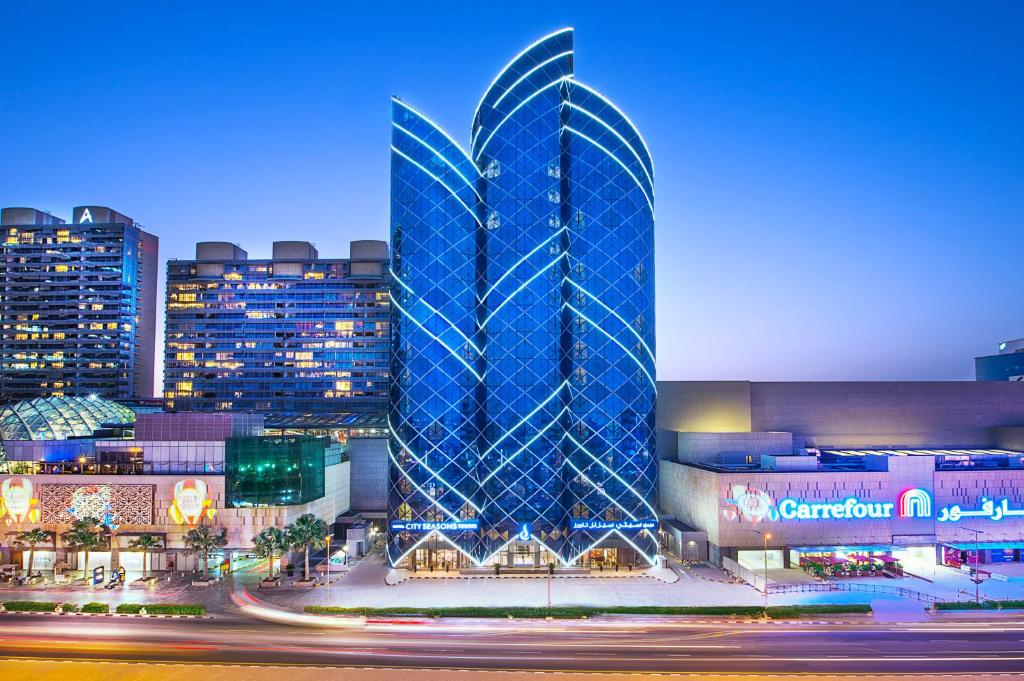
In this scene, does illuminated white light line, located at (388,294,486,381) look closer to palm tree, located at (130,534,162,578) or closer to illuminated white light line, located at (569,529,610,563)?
illuminated white light line, located at (569,529,610,563)

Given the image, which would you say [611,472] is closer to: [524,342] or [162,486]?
[524,342]

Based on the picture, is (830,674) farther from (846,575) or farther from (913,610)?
(846,575)

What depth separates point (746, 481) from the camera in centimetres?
7856

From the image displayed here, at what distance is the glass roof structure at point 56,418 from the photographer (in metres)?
96.9

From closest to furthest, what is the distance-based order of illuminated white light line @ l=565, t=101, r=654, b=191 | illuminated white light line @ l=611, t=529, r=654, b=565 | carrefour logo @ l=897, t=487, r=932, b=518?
carrefour logo @ l=897, t=487, r=932, b=518, illuminated white light line @ l=611, t=529, r=654, b=565, illuminated white light line @ l=565, t=101, r=654, b=191

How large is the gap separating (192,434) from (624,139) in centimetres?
6046

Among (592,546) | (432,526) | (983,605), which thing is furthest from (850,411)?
(432,526)

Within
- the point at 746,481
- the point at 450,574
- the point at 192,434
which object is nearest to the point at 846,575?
the point at 746,481

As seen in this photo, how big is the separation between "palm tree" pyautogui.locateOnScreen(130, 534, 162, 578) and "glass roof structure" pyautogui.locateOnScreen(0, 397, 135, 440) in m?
30.0

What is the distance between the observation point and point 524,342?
82.2m

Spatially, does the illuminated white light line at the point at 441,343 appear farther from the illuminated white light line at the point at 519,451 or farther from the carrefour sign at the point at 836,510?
the carrefour sign at the point at 836,510

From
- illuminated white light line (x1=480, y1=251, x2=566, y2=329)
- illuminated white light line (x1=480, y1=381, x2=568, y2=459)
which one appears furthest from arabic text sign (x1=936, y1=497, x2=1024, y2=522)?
illuminated white light line (x1=480, y1=251, x2=566, y2=329)

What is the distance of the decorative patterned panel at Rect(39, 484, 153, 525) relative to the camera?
7744 centimetres

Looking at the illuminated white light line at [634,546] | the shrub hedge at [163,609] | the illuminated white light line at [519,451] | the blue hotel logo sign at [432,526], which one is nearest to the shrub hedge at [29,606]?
the shrub hedge at [163,609]
